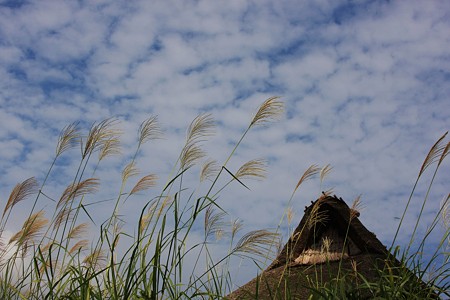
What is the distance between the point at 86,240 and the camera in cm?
373

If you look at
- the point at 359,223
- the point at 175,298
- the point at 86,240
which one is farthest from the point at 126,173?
the point at 359,223

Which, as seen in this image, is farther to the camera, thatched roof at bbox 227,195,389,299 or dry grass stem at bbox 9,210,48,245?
thatched roof at bbox 227,195,389,299

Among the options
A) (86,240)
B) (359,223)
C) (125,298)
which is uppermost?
(359,223)

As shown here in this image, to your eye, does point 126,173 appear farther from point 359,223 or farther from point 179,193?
point 359,223

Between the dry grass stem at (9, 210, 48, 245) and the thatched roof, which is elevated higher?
the thatched roof

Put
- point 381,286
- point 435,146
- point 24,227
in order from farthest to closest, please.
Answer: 1. point 24,227
2. point 435,146
3. point 381,286

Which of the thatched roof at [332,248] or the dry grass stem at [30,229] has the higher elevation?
the thatched roof at [332,248]

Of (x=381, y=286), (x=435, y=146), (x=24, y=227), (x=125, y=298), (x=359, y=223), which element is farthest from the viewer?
(x=359, y=223)

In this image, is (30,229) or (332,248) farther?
(332,248)

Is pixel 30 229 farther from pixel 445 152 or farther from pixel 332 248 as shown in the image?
pixel 332 248

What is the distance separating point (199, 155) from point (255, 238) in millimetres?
659

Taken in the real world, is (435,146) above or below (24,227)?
above

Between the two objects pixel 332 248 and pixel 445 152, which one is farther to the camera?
pixel 332 248

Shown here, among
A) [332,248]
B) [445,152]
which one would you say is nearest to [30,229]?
[445,152]
